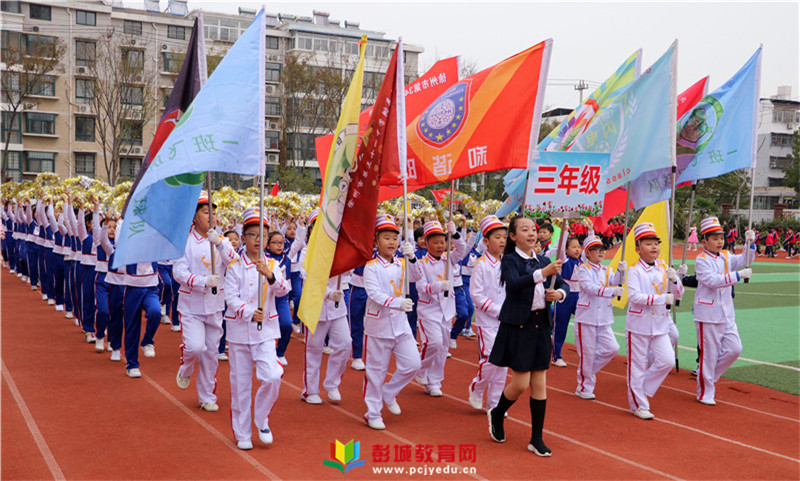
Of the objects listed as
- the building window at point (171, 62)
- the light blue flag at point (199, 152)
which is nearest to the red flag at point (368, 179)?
the light blue flag at point (199, 152)

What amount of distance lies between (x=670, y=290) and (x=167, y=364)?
6435 mm

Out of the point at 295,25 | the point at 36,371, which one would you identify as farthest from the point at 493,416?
the point at 295,25

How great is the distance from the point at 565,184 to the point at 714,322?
3138mm

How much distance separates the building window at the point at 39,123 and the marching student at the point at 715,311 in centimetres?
4981

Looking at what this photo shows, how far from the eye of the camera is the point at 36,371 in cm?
937

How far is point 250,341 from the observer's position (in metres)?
6.34

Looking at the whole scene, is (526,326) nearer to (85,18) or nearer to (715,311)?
(715,311)

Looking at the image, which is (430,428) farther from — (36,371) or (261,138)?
(36,371)

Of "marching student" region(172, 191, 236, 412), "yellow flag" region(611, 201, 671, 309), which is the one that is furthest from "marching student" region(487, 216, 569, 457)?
"yellow flag" region(611, 201, 671, 309)

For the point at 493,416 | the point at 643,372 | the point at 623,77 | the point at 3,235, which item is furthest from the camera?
A: the point at 3,235

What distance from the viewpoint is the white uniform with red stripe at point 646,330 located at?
7.74 meters

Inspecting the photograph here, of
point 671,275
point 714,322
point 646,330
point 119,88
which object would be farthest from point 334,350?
point 119,88

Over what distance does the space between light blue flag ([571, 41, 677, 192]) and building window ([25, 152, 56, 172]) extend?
161 ft

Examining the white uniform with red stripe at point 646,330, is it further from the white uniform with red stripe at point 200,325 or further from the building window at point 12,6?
the building window at point 12,6
